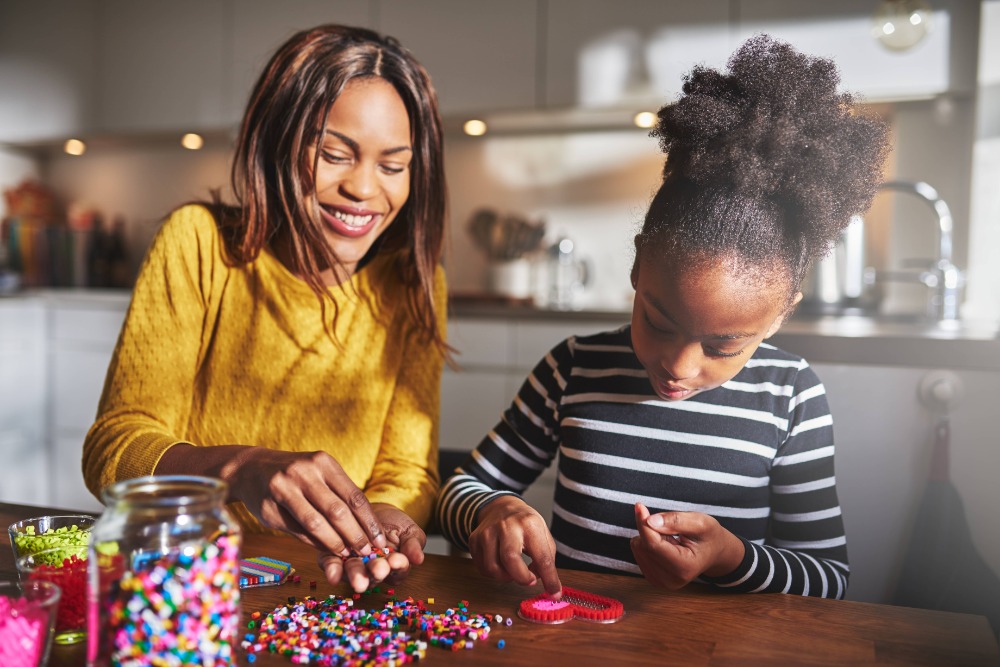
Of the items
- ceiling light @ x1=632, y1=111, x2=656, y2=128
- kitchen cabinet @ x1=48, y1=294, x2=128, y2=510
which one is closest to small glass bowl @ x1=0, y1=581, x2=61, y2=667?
ceiling light @ x1=632, y1=111, x2=656, y2=128

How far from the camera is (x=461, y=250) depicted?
328 cm

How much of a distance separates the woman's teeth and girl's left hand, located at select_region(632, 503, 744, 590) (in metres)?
0.59

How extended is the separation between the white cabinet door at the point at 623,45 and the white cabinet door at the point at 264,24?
748mm

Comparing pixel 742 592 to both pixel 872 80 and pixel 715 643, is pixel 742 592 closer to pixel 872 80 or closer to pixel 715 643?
pixel 715 643

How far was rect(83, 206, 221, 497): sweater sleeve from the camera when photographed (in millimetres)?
975

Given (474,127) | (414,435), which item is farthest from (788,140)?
(474,127)

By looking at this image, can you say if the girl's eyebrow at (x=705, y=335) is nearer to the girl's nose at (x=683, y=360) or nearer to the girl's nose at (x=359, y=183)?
the girl's nose at (x=683, y=360)

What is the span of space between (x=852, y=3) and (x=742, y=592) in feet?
7.45

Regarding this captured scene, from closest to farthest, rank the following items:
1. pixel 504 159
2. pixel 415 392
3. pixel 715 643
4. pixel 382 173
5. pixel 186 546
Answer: pixel 186 546, pixel 715 643, pixel 382 173, pixel 415 392, pixel 504 159

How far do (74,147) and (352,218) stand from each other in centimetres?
319

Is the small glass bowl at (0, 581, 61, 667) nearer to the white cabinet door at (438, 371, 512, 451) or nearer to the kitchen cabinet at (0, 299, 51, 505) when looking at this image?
the white cabinet door at (438, 371, 512, 451)

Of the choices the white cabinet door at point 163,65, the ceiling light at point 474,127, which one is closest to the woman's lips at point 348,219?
the ceiling light at point 474,127

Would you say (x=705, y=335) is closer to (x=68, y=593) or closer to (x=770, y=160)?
(x=770, y=160)

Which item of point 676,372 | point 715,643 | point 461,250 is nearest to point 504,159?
point 461,250
